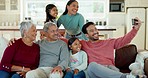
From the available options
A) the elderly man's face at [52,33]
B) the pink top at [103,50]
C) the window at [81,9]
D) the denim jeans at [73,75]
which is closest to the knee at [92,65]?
the denim jeans at [73,75]

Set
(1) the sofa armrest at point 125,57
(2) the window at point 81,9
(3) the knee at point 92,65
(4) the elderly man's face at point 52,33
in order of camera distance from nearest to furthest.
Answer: (3) the knee at point 92,65 → (4) the elderly man's face at point 52,33 → (1) the sofa armrest at point 125,57 → (2) the window at point 81,9

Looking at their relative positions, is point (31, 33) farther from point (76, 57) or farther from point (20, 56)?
point (76, 57)

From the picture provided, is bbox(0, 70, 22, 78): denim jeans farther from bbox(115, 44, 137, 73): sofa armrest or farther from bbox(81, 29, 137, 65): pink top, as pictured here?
bbox(115, 44, 137, 73): sofa armrest

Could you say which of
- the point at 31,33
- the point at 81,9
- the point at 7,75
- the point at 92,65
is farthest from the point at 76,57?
the point at 81,9

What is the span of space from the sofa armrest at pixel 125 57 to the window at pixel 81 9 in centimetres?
478

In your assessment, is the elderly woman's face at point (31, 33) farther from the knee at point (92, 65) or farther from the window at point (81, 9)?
the window at point (81, 9)

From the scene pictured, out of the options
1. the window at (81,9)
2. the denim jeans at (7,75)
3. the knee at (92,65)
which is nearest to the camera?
the denim jeans at (7,75)

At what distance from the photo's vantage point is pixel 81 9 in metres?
8.09

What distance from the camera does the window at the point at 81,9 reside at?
7.89 meters

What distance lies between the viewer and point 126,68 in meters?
3.13

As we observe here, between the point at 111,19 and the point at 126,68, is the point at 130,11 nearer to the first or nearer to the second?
the point at 111,19

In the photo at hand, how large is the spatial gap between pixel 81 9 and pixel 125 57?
5.14 metres

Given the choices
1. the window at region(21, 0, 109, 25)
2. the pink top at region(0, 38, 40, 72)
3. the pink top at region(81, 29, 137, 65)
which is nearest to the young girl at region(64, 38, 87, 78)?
the pink top at region(81, 29, 137, 65)

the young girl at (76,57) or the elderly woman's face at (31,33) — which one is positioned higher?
the elderly woman's face at (31,33)
